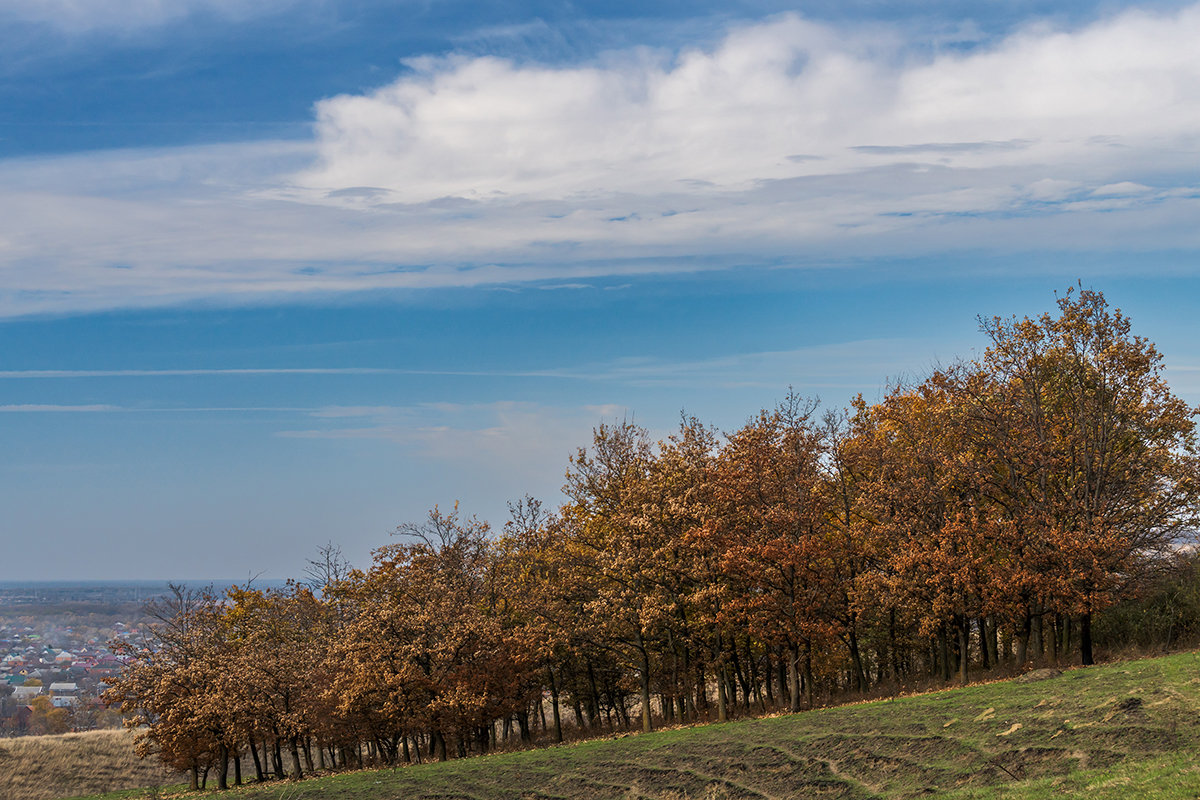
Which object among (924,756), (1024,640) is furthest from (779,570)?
(924,756)

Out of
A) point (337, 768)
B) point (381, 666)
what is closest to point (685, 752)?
point (381, 666)

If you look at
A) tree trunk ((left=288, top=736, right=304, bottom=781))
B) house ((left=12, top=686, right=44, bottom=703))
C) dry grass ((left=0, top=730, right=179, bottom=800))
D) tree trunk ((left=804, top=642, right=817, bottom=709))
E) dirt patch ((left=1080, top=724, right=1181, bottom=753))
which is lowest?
house ((left=12, top=686, right=44, bottom=703))

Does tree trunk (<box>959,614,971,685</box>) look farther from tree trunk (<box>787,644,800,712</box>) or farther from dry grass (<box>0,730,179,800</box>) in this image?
dry grass (<box>0,730,179,800</box>)

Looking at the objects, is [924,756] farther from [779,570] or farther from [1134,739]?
[779,570]

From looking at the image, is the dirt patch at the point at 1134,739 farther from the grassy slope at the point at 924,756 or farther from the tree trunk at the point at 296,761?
the tree trunk at the point at 296,761

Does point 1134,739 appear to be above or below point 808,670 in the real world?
above

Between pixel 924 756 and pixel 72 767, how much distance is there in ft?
227

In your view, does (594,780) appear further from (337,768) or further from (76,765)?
(76,765)

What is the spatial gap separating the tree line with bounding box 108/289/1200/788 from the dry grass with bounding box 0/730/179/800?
18.0 m

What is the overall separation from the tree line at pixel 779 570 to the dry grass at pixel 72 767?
707 inches

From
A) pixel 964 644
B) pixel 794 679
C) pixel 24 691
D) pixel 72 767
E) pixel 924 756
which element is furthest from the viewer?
pixel 24 691

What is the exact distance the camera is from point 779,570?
47375 millimetres

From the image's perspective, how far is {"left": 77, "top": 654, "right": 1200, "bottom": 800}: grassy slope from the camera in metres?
18.9

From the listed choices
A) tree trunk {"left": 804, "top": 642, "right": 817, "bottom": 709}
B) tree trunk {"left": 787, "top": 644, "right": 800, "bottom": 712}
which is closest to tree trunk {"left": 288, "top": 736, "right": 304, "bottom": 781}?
tree trunk {"left": 787, "top": 644, "right": 800, "bottom": 712}
